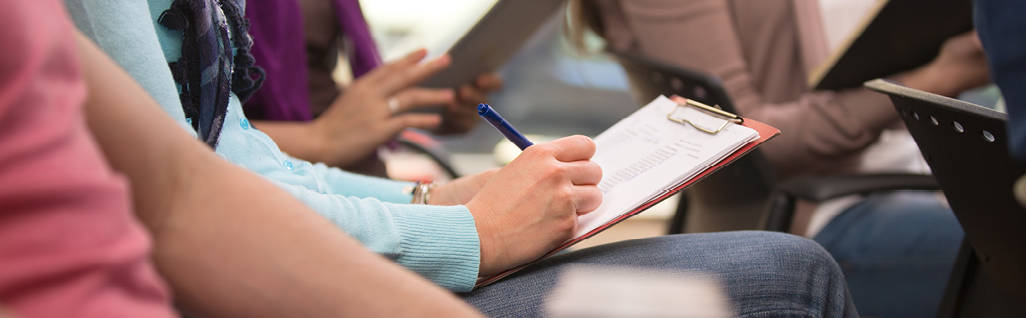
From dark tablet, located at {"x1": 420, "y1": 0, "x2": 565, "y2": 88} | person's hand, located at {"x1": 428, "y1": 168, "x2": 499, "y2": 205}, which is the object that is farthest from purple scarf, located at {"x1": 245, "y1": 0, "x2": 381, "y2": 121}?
person's hand, located at {"x1": 428, "y1": 168, "x2": 499, "y2": 205}

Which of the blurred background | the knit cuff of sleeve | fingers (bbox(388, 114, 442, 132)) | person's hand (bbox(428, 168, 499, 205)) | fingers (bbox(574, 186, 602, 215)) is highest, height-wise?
fingers (bbox(574, 186, 602, 215))

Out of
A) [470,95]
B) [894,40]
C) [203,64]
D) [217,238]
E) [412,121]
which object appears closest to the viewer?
[217,238]

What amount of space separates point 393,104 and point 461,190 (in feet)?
1.45

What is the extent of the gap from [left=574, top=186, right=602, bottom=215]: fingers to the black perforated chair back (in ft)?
1.65

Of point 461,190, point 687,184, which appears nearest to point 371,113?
point 461,190

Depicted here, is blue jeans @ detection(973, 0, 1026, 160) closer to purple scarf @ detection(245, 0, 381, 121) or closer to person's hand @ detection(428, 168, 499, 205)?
person's hand @ detection(428, 168, 499, 205)

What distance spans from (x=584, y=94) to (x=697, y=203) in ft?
5.19

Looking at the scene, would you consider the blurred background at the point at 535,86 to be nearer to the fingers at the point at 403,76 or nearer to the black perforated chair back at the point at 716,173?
the black perforated chair back at the point at 716,173

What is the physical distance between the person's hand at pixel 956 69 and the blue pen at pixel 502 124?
782 mm

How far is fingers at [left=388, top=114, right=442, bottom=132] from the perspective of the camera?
3.86 ft

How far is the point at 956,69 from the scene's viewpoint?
3.85 feet

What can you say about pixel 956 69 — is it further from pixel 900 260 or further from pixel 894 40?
pixel 900 260

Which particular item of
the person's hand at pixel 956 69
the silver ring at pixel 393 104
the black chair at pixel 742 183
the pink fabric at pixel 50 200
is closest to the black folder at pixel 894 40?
the person's hand at pixel 956 69

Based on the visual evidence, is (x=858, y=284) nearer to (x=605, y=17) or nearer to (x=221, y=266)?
(x=605, y=17)
